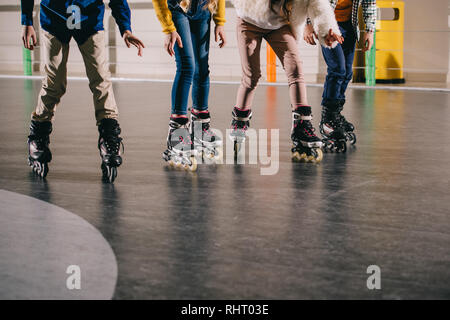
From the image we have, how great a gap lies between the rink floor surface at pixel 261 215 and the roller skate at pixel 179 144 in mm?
73

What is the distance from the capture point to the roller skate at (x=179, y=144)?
3099 millimetres

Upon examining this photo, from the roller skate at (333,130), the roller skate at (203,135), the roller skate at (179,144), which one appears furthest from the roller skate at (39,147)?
the roller skate at (333,130)

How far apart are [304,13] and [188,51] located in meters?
0.58

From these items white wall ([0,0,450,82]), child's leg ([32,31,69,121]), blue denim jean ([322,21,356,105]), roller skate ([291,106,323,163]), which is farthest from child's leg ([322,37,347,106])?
white wall ([0,0,450,82])

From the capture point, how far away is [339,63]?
3537 millimetres

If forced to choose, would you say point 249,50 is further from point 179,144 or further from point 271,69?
point 271,69

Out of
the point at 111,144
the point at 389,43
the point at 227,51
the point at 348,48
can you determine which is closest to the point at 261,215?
the point at 111,144

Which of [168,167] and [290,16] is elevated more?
[290,16]

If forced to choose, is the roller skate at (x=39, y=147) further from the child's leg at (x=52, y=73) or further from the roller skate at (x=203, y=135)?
the roller skate at (x=203, y=135)

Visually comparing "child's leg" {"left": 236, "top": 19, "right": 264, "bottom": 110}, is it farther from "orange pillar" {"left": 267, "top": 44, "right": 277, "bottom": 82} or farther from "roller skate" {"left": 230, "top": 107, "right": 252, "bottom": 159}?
"orange pillar" {"left": 267, "top": 44, "right": 277, "bottom": 82}

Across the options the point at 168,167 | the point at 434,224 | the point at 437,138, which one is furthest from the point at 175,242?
the point at 437,138
